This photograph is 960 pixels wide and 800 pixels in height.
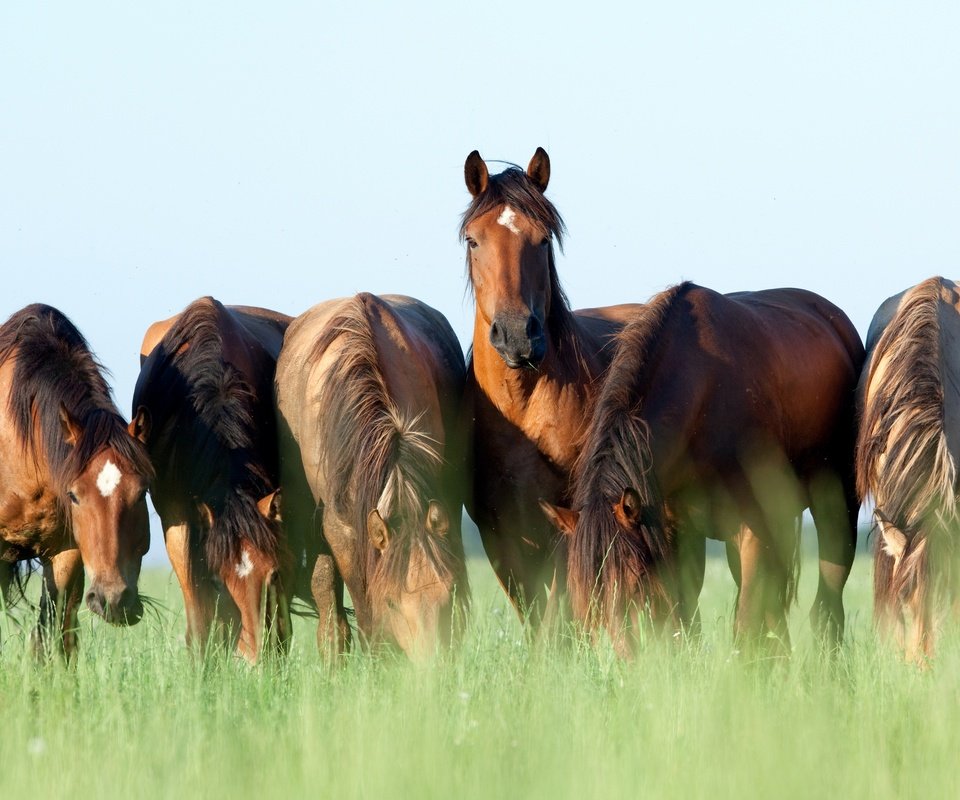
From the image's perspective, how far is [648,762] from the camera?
378cm

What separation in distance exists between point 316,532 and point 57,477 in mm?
1428

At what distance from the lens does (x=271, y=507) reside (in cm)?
630

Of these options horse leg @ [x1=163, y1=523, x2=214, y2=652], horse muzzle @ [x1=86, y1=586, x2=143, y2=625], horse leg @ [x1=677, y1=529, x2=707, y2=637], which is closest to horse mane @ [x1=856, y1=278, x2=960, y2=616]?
horse leg @ [x1=677, y1=529, x2=707, y2=637]

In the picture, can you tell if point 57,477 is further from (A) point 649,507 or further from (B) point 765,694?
(B) point 765,694

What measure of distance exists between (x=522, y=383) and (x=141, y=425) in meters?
2.03

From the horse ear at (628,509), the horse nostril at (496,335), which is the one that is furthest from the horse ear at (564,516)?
the horse nostril at (496,335)

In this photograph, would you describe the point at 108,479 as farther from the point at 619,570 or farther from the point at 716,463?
the point at 716,463

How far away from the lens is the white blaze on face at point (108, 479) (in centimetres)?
606

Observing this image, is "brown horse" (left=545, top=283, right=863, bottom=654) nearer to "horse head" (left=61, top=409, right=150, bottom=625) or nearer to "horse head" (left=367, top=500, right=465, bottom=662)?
"horse head" (left=367, top=500, right=465, bottom=662)

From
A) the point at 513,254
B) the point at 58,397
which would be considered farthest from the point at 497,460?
the point at 58,397

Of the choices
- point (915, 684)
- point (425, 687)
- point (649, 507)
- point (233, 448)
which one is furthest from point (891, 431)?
point (233, 448)

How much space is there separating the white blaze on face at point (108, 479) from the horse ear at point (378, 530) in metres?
1.37

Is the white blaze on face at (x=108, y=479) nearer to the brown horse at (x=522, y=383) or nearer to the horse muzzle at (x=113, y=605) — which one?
the horse muzzle at (x=113, y=605)

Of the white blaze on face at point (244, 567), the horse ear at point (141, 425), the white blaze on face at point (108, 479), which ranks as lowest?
the white blaze on face at point (244, 567)
